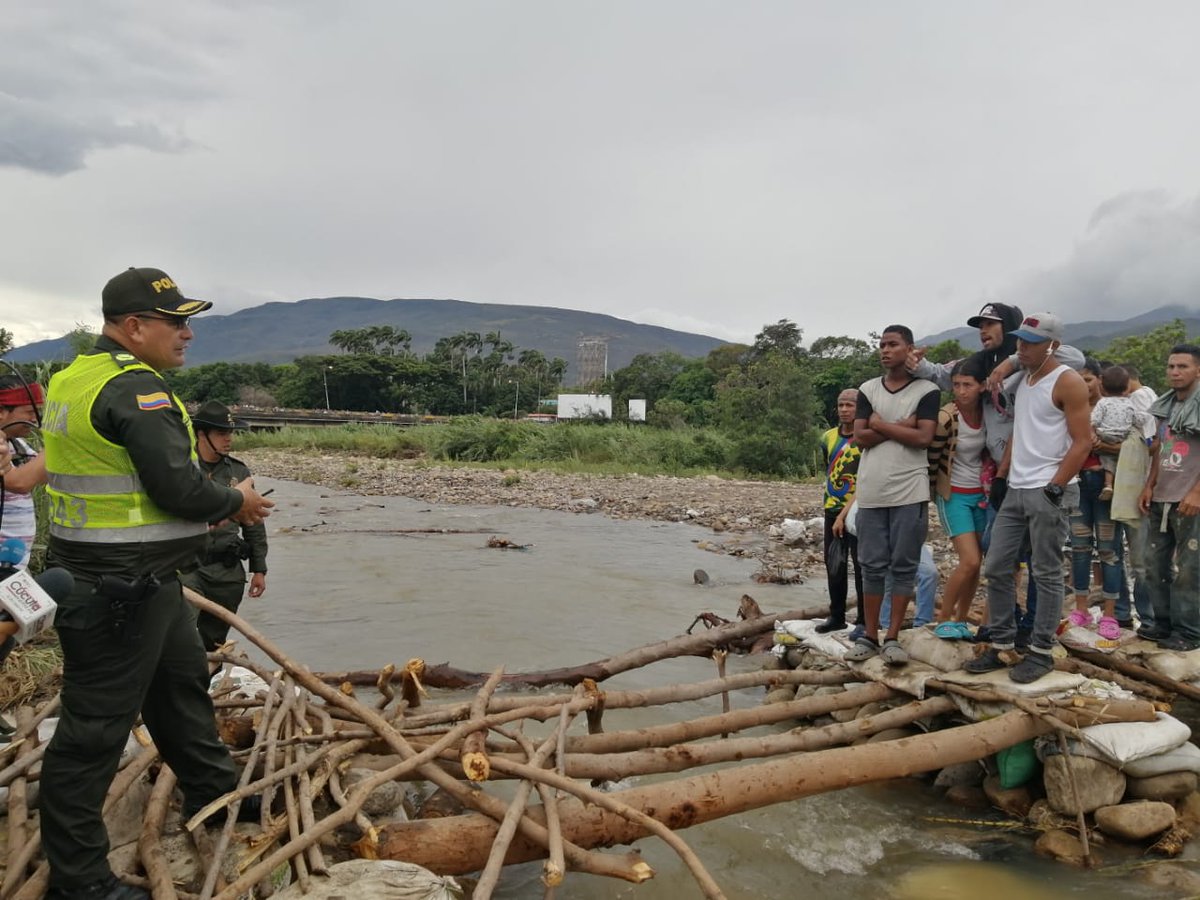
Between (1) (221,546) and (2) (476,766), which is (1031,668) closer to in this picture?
(2) (476,766)

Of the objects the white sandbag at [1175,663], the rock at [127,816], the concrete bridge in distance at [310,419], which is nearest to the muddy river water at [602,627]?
the white sandbag at [1175,663]

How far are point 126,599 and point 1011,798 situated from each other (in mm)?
4230

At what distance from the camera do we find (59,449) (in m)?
2.48

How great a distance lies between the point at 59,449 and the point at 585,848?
235 cm

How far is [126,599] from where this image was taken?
2.44m

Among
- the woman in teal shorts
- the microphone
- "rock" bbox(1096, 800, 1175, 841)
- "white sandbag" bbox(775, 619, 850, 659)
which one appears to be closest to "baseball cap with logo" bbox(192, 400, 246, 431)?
the microphone

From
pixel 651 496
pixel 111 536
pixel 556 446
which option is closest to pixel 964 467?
pixel 111 536

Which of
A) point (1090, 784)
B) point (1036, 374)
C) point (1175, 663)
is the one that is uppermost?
point (1036, 374)

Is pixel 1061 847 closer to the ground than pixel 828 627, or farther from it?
closer to the ground

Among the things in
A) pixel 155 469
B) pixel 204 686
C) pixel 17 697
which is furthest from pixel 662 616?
pixel 155 469

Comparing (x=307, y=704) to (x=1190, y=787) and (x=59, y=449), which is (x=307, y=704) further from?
(x=1190, y=787)

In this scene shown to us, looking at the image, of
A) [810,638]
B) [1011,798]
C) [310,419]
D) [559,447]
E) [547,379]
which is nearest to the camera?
[1011,798]

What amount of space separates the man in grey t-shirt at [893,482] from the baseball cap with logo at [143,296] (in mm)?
3683

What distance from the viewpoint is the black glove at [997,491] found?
476 centimetres
